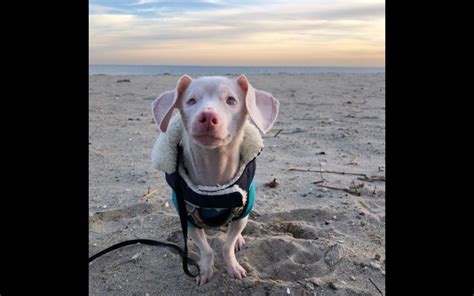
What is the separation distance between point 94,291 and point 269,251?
120 cm

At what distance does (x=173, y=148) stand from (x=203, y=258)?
769 millimetres

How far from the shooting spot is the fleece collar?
2693mm

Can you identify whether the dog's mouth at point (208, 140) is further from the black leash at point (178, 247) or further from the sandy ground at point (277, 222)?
the sandy ground at point (277, 222)

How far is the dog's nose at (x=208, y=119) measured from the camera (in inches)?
89.0

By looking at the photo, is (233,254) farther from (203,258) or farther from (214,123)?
(214,123)

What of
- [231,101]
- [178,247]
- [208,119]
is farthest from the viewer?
[178,247]

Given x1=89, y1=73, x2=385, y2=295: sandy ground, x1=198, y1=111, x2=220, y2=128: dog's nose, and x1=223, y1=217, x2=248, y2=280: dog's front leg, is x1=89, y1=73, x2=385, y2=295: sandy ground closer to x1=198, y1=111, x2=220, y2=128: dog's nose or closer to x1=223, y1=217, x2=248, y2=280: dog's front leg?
x1=223, y1=217, x2=248, y2=280: dog's front leg

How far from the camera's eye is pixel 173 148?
2.74m

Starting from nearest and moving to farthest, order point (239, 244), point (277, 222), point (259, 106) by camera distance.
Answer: point (259, 106)
point (239, 244)
point (277, 222)

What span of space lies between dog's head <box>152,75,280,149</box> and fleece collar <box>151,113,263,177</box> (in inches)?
7.9

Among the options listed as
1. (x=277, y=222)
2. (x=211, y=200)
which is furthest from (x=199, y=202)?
(x=277, y=222)

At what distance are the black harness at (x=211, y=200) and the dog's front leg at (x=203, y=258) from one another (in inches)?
2.9

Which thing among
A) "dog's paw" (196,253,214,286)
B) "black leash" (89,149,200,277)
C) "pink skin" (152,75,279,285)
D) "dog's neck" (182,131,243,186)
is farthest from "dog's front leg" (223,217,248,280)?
"dog's neck" (182,131,243,186)
